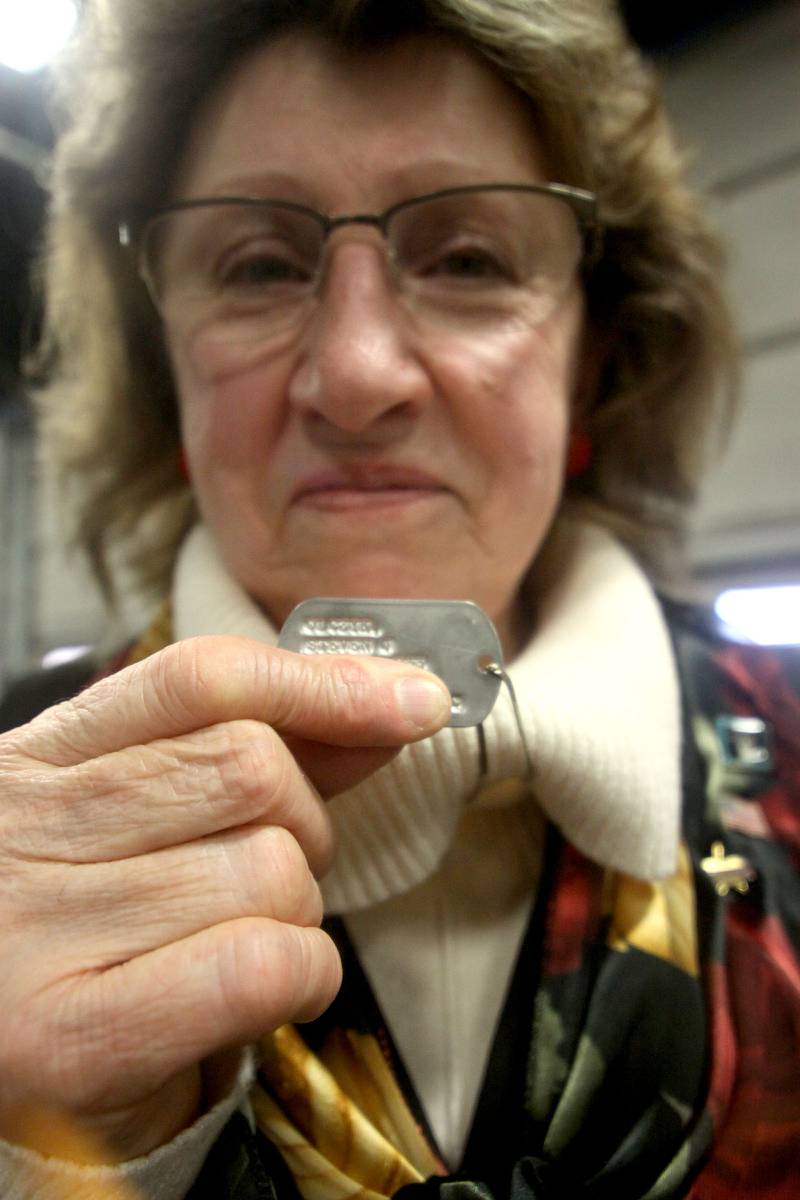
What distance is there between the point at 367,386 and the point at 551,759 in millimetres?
287

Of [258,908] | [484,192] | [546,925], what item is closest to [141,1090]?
[258,908]

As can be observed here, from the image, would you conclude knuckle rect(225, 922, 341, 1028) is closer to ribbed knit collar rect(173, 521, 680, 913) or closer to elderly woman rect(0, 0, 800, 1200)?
elderly woman rect(0, 0, 800, 1200)

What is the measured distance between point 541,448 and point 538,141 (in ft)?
0.85

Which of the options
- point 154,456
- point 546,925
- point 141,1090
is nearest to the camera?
point 141,1090

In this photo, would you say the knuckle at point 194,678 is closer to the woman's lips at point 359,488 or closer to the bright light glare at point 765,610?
the woman's lips at point 359,488

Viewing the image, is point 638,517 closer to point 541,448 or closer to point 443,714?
point 541,448

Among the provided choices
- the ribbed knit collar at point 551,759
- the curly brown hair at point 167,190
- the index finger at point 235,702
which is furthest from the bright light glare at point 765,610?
the index finger at point 235,702

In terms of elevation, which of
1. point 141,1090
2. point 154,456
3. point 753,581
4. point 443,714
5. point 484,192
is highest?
point 484,192

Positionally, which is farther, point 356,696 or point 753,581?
point 753,581

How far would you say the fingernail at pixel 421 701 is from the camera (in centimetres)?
37

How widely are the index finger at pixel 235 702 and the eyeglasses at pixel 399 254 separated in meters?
0.32

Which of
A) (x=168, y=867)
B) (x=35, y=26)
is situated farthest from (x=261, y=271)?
(x=168, y=867)

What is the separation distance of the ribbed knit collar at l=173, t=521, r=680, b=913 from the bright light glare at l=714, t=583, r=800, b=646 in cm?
88

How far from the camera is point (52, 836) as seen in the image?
343 mm
